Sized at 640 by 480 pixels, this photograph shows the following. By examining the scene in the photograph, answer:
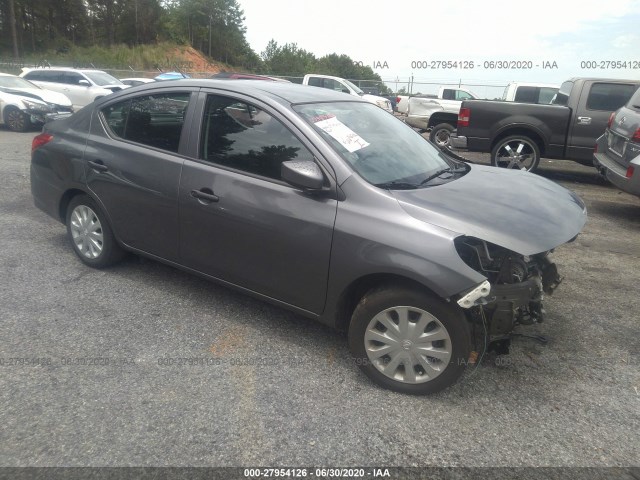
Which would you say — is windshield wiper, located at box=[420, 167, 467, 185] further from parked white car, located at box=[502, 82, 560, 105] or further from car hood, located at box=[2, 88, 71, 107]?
car hood, located at box=[2, 88, 71, 107]

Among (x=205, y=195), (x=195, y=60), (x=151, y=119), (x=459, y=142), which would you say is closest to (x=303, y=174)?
(x=205, y=195)

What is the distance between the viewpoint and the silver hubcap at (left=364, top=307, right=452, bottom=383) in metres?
2.80

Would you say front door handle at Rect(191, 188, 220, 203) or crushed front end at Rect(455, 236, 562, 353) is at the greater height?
front door handle at Rect(191, 188, 220, 203)

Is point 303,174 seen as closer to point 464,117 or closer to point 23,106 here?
point 464,117

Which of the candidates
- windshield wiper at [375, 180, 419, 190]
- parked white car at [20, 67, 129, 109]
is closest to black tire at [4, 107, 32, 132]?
parked white car at [20, 67, 129, 109]

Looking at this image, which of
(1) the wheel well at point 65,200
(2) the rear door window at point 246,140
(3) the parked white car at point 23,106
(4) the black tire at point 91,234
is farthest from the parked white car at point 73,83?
(2) the rear door window at point 246,140

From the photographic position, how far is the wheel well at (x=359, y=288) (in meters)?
2.84

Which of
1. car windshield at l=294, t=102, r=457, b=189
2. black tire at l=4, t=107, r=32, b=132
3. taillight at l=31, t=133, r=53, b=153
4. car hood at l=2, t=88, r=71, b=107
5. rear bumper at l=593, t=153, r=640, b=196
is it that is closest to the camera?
car windshield at l=294, t=102, r=457, b=189

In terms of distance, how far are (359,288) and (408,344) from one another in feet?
1.45

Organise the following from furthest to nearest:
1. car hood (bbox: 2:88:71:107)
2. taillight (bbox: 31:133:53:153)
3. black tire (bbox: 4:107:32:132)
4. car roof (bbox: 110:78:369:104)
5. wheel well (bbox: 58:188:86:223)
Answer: car hood (bbox: 2:88:71:107) → black tire (bbox: 4:107:32:132) → taillight (bbox: 31:133:53:153) → wheel well (bbox: 58:188:86:223) → car roof (bbox: 110:78:369:104)

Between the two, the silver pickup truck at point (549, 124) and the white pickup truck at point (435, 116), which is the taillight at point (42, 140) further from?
the white pickup truck at point (435, 116)

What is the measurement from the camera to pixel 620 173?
6.34m

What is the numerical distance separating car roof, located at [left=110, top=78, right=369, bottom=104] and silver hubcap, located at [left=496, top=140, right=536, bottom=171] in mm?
6037

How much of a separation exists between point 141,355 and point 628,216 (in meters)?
6.76
